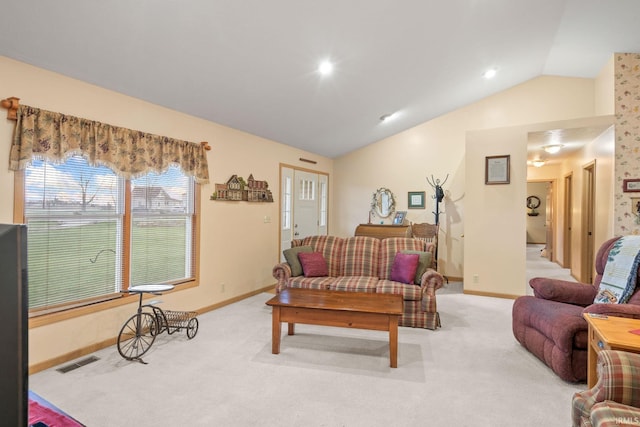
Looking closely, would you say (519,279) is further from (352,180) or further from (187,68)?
(187,68)

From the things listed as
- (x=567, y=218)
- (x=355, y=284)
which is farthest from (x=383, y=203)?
(x=567, y=218)

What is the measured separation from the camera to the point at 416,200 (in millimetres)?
6566

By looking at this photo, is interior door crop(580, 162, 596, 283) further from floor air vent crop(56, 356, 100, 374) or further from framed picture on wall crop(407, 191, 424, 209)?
floor air vent crop(56, 356, 100, 374)

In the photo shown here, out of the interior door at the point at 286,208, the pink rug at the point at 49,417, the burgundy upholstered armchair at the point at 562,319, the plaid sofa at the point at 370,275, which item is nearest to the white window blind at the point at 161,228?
the plaid sofa at the point at 370,275

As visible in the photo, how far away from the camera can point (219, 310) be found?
14.0ft

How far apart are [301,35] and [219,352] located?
2.94m

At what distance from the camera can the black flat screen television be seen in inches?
19.6

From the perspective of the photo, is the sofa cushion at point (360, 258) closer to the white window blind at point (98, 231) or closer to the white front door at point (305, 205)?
the white front door at point (305, 205)

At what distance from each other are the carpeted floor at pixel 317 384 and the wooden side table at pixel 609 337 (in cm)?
42

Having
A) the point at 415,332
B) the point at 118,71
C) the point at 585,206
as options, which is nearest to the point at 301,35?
the point at 118,71

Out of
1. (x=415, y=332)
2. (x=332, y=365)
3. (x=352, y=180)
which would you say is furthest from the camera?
(x=352, y=180)

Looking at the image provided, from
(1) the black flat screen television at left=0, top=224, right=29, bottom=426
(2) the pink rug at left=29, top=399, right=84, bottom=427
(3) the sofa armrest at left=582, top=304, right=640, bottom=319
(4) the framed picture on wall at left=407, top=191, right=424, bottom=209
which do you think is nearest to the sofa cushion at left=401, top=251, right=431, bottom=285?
(3) the sofa armrest at left=582, top=304, right=640, bottom=319

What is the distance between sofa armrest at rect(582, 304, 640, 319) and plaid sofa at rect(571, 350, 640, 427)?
875 mm

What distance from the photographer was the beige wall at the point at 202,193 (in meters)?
2.58
